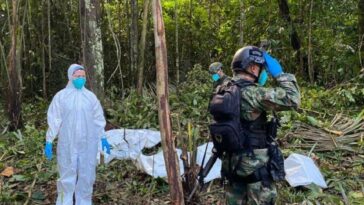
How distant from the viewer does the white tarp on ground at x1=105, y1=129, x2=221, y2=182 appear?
19.1ft

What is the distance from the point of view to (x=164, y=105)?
4234mm

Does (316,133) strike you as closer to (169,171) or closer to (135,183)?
(135,183)

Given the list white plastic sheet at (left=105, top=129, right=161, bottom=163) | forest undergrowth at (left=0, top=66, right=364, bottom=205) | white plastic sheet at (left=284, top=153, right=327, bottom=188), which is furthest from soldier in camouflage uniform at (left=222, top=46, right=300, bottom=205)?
white plastic sheet at (left=105, top=129, right=161, bottom=163)

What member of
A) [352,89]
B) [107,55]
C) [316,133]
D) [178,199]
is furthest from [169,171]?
[107,55]

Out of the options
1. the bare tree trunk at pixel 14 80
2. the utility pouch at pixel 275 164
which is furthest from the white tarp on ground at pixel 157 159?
the bare tree trunk at pixel 14 80

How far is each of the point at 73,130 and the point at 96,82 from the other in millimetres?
2494

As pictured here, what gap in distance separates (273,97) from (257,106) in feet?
0.47

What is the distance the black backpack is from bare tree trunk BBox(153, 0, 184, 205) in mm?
800

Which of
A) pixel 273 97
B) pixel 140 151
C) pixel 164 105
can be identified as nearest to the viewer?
pixel 273 97

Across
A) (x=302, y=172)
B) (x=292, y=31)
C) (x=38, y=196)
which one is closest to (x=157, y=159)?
(x=38, y=196)

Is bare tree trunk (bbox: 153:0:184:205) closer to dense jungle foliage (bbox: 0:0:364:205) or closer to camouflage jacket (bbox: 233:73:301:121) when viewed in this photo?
dense jungle foliage (bbox: 0:0:364:205)

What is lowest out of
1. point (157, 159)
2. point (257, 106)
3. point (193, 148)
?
point (157, 159)

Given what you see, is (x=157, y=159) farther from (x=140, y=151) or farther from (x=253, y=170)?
(x=253, y=170)

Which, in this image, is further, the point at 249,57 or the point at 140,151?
the point at 140,151
